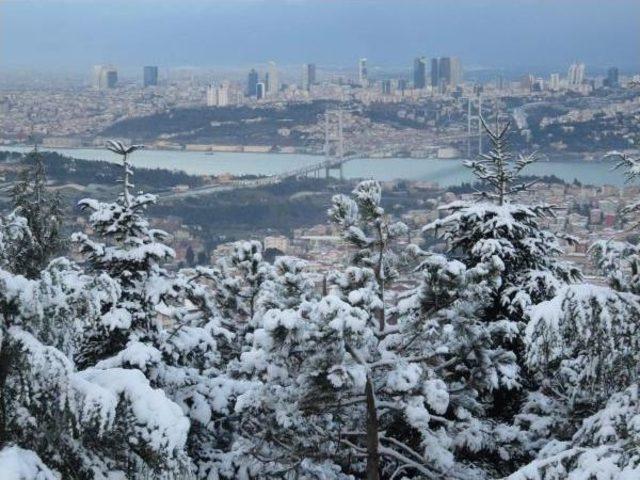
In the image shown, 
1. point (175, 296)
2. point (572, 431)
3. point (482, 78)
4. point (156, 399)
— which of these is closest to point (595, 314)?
point (572, 431)

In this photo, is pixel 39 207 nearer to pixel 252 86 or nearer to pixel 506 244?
pixel 506 244

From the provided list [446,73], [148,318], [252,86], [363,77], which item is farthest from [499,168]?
[363,77]

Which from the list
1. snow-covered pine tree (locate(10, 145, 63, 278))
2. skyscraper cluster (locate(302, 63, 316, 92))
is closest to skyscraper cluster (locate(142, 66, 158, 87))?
skyscraper cluster (locate(302, 63, 316, 92))

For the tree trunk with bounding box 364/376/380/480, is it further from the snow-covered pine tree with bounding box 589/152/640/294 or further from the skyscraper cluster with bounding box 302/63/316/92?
the skyscraper cluster with bounding box 302/63/316/92

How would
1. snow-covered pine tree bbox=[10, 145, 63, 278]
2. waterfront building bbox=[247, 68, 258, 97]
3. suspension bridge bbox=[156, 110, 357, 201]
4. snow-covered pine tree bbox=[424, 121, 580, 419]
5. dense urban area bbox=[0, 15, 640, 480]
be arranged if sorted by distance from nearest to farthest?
dense urban area bbox=[0, 15, 640, 480]
snow-covered pine tree bbox=[424, 121, 580, 419]
snow-covered pine tree bbox=[10, 145, 63, 278]
suspension bridge bbox=[156, 110, 357, 201]
waterfront building bbox=[247, 68, 258, 97]

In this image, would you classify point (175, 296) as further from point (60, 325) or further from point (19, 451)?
point (19, 451)

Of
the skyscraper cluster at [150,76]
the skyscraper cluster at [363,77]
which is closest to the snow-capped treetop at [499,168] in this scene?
the skyscraper cluster at [363,77]

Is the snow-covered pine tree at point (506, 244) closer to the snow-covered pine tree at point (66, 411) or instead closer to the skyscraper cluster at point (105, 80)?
the snow-covered pine tree at point (66, 411)
